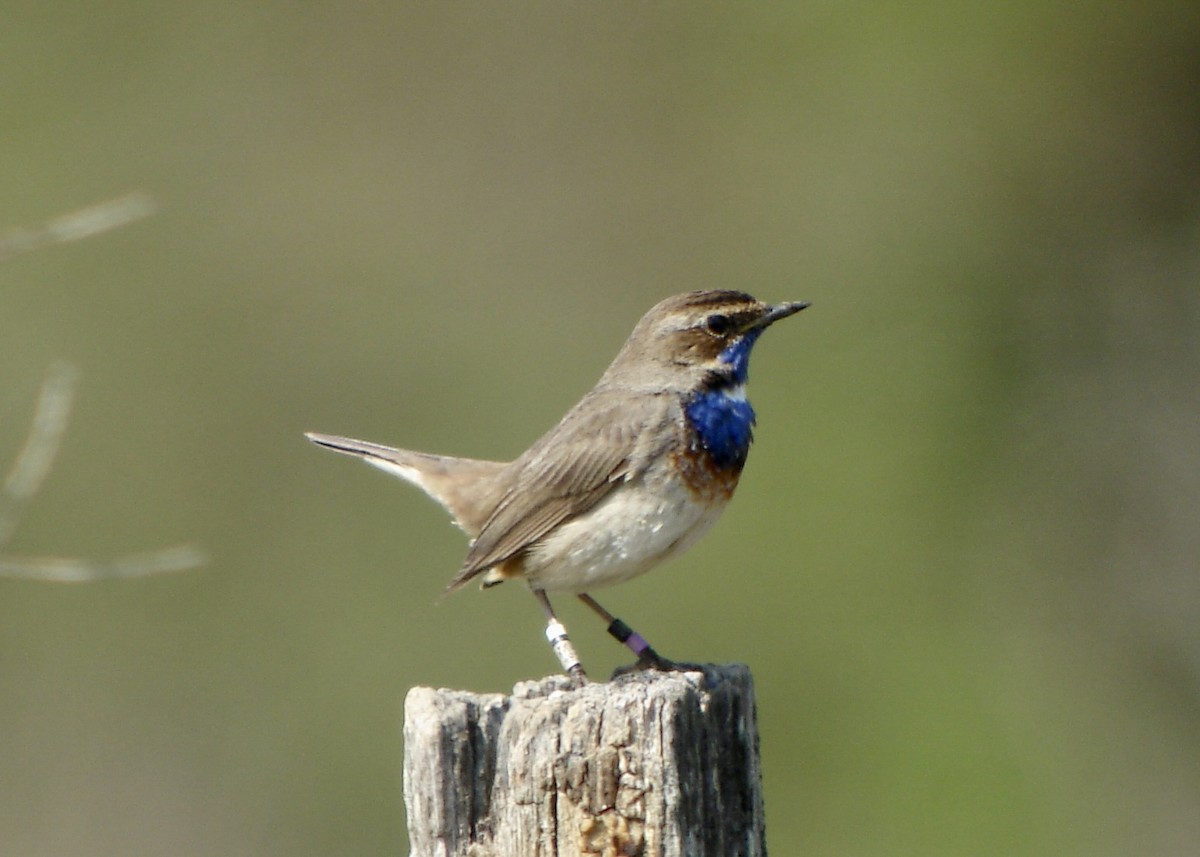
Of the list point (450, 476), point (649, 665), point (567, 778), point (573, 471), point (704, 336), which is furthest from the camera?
point (450, 476)

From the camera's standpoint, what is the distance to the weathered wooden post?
4.24 metres

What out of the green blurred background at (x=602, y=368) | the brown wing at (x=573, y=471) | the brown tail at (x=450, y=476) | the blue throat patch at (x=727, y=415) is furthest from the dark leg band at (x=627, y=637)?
the green blurred background at (x=602, y=368)

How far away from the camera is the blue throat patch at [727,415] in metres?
6.62

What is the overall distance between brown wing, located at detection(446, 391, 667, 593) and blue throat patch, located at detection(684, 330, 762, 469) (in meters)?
0.15

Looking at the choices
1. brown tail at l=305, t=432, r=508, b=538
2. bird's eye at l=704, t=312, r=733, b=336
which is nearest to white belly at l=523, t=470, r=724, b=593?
brown tail at l=305, t=432, r=508, b=538

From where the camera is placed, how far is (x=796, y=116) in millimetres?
13711

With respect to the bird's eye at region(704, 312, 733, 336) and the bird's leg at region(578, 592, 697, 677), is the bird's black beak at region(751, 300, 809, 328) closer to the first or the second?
the bird's eye at region(704, 312, 733, 336)

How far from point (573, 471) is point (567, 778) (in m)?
2.57

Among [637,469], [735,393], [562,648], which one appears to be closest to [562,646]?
[562,648]

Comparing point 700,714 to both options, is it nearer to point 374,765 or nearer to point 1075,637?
point 374,765

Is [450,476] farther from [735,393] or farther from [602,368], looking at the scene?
[602,368]

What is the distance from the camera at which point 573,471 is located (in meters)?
6.74

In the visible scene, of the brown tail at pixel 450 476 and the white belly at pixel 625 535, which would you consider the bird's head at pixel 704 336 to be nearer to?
the white belly at pixel 625 535

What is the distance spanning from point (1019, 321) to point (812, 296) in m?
1.53
